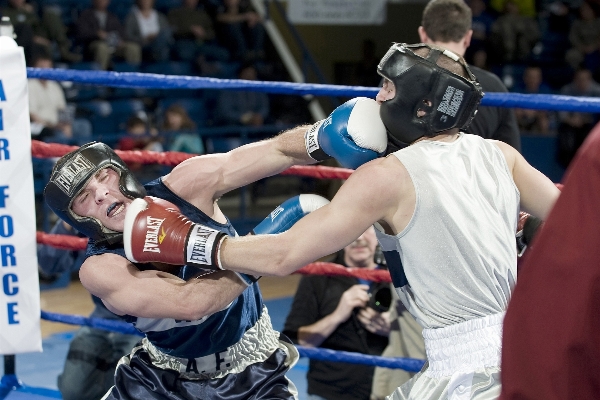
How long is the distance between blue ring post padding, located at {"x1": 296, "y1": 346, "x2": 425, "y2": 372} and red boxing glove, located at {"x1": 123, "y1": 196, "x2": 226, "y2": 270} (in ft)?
3.12

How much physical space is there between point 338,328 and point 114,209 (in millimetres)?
1353

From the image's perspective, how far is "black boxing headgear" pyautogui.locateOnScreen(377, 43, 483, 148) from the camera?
184cm

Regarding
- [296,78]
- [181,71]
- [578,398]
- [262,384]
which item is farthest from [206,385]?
[296,78]

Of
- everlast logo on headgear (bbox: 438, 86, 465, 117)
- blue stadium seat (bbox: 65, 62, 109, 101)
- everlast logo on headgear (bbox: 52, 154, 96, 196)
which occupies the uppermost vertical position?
everlast logo on headgear (bbox: 438, 86, 465, 117)

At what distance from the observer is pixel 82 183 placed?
84.3 inches

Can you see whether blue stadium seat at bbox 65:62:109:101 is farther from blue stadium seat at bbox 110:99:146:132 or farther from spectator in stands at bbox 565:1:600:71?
spectator in stands at bbox 565:1:600:71

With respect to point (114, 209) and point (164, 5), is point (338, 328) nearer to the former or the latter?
point (114, 209)

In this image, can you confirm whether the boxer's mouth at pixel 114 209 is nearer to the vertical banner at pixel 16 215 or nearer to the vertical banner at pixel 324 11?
the vertical banner at pixel 16 215

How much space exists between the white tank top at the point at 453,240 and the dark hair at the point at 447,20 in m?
1.48

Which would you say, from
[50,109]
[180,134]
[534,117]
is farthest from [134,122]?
[534,117]

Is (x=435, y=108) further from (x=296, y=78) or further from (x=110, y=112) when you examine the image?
(x=296, y=78)

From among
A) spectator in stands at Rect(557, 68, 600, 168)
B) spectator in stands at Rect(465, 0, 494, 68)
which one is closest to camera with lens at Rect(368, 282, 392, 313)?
spectator in stands at Rect(557, 68, 600, 168)

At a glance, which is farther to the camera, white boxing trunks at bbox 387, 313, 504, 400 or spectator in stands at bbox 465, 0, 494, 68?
spectator in stands at bbox 465, 0, 494, 68

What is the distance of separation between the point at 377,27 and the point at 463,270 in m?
10.5
